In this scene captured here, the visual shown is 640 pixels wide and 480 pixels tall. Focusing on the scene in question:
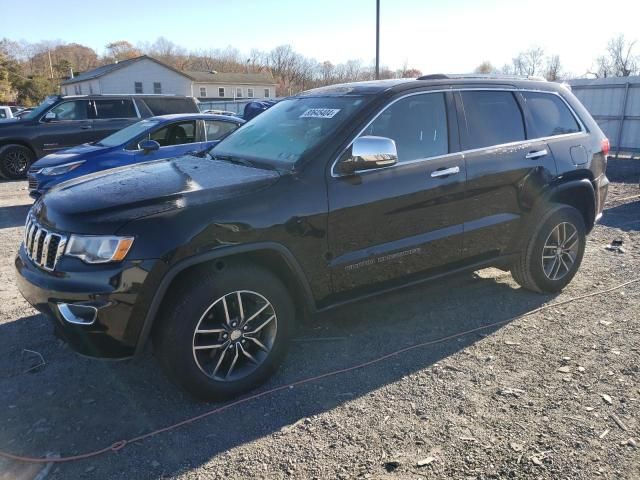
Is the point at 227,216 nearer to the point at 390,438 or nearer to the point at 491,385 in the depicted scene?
the point at 390,438

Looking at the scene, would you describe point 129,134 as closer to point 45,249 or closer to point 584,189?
point 45,249

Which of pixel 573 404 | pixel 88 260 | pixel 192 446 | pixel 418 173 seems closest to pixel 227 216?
pixel 88 260

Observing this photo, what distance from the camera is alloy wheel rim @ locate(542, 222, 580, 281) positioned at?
4.64 meters

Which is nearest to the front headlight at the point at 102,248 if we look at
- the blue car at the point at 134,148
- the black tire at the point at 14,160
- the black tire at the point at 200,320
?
the black tire at the point at 200,320

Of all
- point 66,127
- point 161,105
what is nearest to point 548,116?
point 161,105

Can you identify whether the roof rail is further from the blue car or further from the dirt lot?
the blue car

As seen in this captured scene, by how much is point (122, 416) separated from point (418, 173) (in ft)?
8.38

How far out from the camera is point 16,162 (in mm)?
12219

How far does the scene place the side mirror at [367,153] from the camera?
11.0 ft

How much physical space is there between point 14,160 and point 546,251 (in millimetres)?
12247

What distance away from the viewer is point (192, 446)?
2768 mm

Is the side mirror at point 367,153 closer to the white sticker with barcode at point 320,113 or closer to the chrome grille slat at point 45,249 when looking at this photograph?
the white sticker with barcode at point 320,113

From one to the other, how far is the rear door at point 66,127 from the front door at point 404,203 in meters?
10.7

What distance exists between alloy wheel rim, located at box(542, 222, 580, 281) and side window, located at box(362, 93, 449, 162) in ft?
4.94
